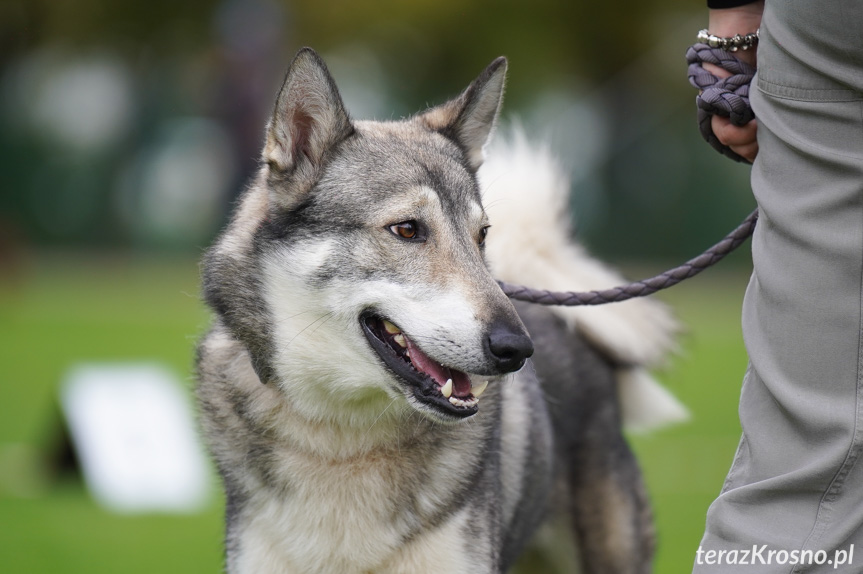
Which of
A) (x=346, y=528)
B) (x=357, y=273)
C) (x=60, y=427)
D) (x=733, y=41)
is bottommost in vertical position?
(x=60, y=427)

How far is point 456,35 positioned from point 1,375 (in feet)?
51.9

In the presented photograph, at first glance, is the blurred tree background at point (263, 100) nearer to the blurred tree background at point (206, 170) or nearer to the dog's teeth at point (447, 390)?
the blurred tree background at point (206, 170)

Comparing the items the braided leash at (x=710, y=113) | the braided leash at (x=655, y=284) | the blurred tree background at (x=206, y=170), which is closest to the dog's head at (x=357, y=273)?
the braided leash at (x=655, y=284)

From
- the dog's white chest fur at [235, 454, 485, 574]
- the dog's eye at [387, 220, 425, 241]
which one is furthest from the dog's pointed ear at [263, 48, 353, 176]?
Answer: the dog's white chest fur at [235, 454, 485, 574]

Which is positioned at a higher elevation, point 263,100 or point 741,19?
point 741,19

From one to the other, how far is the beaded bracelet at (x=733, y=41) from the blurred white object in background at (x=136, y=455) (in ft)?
11.6

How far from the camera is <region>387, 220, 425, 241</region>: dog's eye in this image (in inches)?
111

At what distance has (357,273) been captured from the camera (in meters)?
2.78

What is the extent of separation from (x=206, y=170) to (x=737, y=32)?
15290 millimetres

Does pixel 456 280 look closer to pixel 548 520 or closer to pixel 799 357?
pixel 799 357

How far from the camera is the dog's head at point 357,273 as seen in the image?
2672mm

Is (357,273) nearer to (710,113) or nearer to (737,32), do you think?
(710,113)

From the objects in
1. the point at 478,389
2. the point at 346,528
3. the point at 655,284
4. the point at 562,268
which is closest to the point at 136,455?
the point at 562,268

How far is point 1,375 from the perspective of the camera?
818 centimetres
